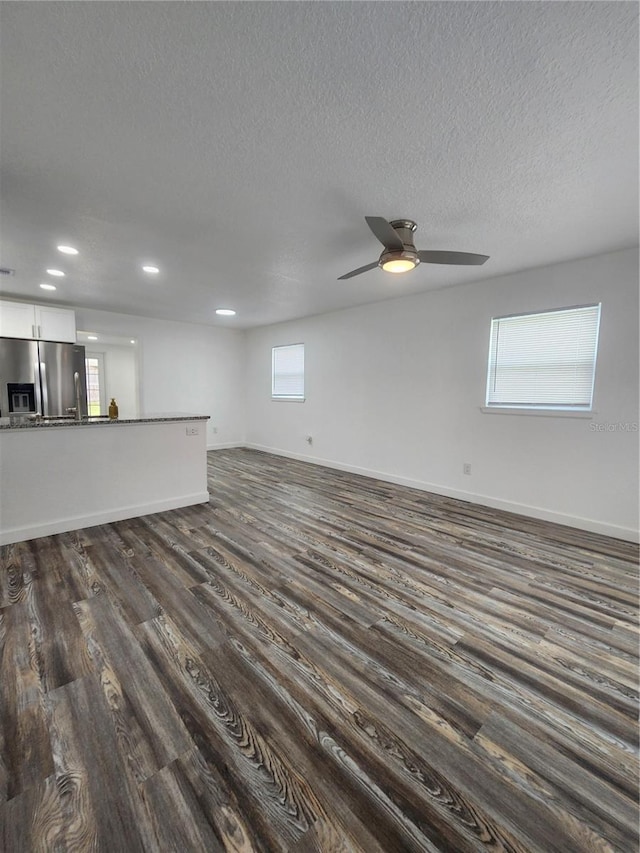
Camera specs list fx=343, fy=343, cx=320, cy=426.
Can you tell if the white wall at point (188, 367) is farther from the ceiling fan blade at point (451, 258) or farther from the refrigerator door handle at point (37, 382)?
the ceiling fan blade at point (451, 258)

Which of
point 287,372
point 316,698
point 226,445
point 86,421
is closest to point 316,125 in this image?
point 316,698

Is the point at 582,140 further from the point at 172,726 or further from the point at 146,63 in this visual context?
the point at 172,726

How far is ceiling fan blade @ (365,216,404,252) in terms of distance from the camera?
196 cm

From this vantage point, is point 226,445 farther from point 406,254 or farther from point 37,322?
point 406,254

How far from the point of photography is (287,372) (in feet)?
21.1

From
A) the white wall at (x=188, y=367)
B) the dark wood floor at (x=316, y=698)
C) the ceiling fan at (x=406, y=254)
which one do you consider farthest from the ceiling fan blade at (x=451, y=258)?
the white wall at (x=188, y=367)

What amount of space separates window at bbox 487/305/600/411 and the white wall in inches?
194

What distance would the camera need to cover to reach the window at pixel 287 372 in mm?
6172

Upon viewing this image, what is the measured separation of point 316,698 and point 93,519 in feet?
9.07

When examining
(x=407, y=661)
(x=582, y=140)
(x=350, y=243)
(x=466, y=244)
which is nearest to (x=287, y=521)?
(x=407, y=661)

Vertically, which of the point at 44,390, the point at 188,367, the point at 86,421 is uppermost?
the point at 188,367

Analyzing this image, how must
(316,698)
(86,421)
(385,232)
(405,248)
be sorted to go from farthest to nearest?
(86,421), (405,248), (385,232), (316,698)

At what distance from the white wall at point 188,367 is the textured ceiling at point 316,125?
285cm

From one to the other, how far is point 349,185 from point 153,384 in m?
5.09
